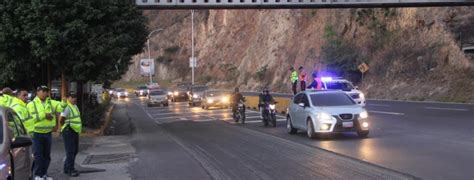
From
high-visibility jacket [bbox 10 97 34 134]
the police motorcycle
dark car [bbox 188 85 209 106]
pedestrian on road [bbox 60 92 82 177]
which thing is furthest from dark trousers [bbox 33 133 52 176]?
dark car [bbox 188 85 209 106]

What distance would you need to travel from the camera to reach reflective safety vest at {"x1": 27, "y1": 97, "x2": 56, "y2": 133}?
11.5 m

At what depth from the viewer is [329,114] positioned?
61.5 feet

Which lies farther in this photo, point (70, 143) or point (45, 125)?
point (70, 143)

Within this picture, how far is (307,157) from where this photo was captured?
14.4 m

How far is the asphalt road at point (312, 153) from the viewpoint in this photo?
1195 cm

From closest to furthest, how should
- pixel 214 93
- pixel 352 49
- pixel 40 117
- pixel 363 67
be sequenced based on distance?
pixel 40 117
pixel 214 93
pixel 363 67
pixel 352 49

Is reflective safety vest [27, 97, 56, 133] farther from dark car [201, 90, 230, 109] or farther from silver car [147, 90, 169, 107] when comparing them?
silver car [147, 90, 169, 107]

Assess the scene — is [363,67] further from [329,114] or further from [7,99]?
[7,99]

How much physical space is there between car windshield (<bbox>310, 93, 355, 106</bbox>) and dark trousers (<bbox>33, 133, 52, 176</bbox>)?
9.99m

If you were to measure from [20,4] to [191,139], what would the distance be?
24.8ft

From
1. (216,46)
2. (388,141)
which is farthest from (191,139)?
(216,46)

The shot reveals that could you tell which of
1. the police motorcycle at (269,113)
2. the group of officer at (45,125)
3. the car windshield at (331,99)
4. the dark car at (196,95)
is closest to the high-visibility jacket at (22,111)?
the group of officer at (45,125)

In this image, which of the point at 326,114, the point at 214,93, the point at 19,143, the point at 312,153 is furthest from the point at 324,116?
the point at 214,93

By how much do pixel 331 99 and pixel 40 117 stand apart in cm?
1057
